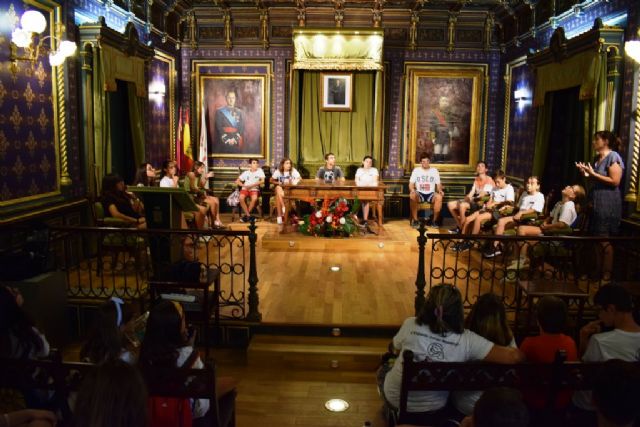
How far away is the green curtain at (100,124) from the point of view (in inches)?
282

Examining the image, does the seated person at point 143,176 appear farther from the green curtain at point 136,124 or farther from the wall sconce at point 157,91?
the wall sconce at point 157,91

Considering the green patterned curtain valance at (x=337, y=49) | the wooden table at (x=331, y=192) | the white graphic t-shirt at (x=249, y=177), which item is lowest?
the wooden table at (x=331, y=192)

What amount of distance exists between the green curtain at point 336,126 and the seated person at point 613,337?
808 centimetres

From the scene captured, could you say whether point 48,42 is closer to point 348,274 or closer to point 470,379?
point 348,274

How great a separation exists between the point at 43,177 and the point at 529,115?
7.24 m

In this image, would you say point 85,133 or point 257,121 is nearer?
point 85,133

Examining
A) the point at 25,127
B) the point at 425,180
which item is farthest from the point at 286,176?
the point at 25,127

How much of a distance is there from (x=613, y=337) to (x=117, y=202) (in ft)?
18.1

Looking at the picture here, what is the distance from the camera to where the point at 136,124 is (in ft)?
27.6

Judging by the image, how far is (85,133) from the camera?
23.6 feet

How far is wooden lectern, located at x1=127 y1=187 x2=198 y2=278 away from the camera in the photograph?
5.68m

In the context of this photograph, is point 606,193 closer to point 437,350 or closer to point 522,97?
point 522,97

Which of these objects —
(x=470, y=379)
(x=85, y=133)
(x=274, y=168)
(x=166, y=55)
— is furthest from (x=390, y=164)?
(x=470, y=379)

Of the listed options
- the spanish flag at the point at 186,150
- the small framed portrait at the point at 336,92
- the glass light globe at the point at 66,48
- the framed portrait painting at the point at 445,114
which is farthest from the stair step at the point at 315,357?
the small framed portrait at the point at 336,92
